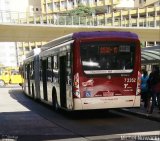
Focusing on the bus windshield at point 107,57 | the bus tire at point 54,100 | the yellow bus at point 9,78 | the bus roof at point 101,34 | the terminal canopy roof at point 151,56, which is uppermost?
the bus roof at point 101,34

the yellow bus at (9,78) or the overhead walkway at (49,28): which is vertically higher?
the overhead walkway at (49,28)

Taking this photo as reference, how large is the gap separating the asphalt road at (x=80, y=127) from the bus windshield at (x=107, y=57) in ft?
5.61

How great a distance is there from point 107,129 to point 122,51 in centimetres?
353

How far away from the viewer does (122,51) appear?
1645cm

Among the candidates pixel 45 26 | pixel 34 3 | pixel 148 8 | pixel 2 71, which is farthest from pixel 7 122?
pixel 34 3

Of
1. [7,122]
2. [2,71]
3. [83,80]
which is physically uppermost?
[83,80]

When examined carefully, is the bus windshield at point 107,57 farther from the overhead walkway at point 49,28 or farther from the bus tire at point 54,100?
the overhead walkway at point 49,28

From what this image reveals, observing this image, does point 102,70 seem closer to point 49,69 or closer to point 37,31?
point 49,69

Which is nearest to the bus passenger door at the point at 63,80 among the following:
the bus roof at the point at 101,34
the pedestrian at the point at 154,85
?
the bus roof at the point at 101,34

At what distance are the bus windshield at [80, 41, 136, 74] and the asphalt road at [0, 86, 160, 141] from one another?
1.71 meters

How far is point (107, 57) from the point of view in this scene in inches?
643

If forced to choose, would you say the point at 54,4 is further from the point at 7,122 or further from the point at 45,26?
the point at 7,122

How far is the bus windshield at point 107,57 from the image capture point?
1619 cm

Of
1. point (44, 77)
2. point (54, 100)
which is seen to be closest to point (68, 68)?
point (54, 100)
